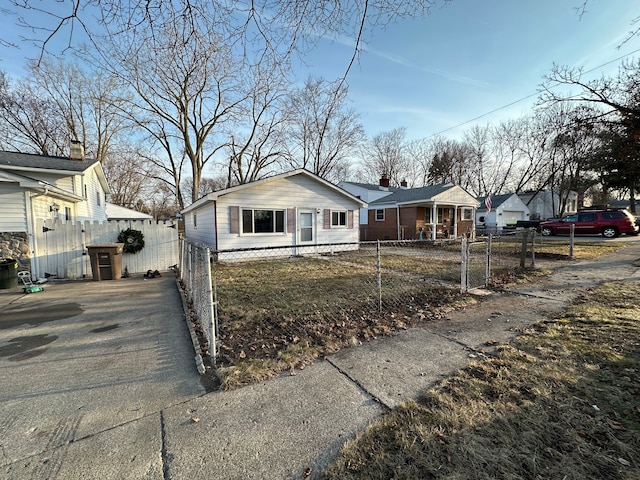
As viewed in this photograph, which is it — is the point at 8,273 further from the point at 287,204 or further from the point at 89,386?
the point at 287,204

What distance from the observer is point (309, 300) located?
570 cm

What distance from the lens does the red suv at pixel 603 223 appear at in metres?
18.5

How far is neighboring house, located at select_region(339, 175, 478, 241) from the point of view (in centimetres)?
1859

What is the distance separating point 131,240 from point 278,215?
574 centimetres

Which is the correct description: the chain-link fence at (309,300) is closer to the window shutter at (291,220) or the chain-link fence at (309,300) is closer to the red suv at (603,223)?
the window shutter at (291,220)

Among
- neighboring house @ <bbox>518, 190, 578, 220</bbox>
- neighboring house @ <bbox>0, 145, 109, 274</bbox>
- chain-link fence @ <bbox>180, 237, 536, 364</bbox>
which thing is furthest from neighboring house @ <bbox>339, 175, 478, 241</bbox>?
neighboring house @ <bbox>518, 190, 578, 220</bbox>

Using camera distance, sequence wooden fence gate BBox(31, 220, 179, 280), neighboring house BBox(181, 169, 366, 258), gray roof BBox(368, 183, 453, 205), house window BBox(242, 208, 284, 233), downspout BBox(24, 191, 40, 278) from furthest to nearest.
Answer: gray roof BBox(368, 183, 453, 205)
house window BBox(242, 208, 284, 233)
neighboring house BBox(181, 169, 366, 258)
wooden fence gate BBox(31, 220, 179, 280)
downspout BBox(24, 191, 40, 278)

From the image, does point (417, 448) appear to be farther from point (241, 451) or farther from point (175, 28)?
point (175, 28)

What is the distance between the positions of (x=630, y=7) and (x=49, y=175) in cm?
1711

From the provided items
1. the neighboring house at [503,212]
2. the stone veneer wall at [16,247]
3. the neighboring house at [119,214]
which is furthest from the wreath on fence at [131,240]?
the neighboring house at [503,212]

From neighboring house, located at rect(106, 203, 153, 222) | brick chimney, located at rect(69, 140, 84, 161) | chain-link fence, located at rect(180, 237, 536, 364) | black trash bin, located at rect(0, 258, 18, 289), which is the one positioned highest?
brick chimney, located at rect(69, 140, 84, 161)

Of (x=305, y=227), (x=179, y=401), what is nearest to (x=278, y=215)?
(x=305, y=227)

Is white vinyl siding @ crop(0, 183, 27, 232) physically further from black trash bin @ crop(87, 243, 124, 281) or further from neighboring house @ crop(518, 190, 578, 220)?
neighboring house @ crop(518, 190, 578, 220)

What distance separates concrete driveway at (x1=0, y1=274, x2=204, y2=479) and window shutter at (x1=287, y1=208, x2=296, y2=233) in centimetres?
766
